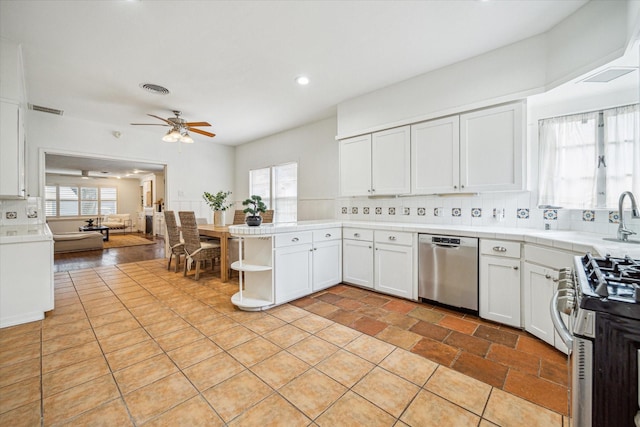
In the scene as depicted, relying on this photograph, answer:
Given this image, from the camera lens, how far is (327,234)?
11.2ft

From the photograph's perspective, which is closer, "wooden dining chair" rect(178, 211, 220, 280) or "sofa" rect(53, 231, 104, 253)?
"wooden dining chair" rect(178, 211, 220, 280)

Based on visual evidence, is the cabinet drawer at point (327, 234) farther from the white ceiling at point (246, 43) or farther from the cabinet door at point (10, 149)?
the cabinet door at point (10, 149)

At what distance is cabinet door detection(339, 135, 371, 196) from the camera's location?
370 centimetres

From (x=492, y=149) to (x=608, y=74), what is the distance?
912 mm

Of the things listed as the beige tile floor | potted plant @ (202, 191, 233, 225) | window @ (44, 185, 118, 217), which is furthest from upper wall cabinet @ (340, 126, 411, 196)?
window @ (44, 185, 118, 217)

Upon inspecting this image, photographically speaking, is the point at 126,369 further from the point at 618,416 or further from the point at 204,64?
the point at 204,64

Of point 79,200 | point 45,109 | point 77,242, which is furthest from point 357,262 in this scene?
point 79,200

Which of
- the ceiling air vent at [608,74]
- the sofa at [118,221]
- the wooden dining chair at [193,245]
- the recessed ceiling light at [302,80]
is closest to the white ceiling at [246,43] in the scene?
the recessed ceiling light at [302,80]

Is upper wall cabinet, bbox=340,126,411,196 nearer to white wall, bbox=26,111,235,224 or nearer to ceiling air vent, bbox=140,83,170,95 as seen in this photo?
ceiling air vent, bbox=140,83,170,95

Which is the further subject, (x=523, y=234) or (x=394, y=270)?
(x=394, y=270)

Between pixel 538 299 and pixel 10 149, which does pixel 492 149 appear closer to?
pixel 538 299

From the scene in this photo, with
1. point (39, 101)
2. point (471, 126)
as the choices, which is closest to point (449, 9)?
point (471, 126)

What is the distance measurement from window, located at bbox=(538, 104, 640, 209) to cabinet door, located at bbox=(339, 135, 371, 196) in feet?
6.07

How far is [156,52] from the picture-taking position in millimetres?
2766
